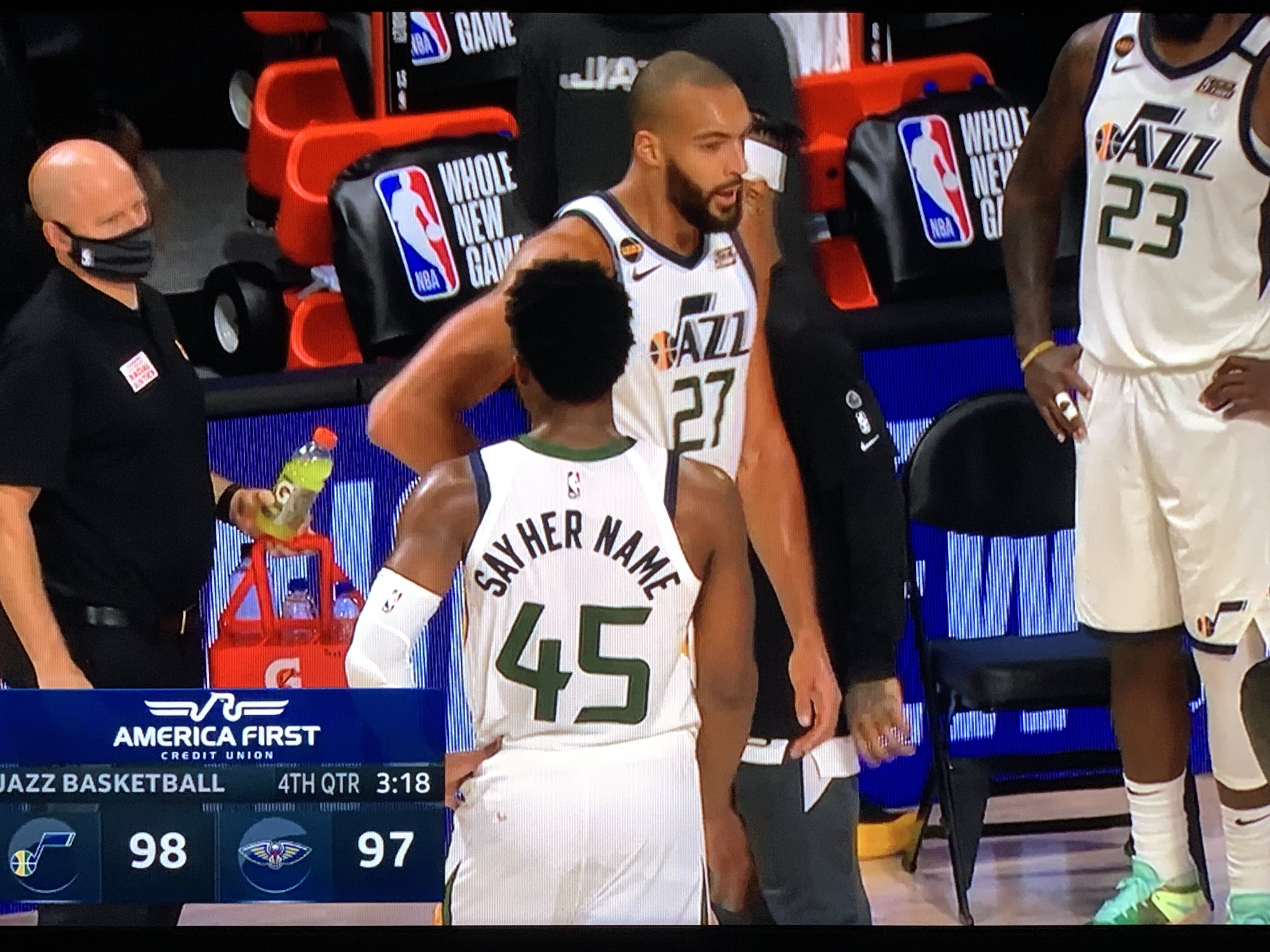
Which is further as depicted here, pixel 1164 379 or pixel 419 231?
pixel 419 231

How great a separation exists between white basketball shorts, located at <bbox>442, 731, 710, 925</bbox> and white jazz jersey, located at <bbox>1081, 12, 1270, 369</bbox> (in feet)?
3.62

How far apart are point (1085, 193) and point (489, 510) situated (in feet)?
3.99

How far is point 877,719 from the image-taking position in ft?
11.2

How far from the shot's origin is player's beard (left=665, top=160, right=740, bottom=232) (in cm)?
336

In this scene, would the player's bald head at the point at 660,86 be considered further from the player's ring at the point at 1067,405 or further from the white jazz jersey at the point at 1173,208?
the player's ring at the point at 1067,405

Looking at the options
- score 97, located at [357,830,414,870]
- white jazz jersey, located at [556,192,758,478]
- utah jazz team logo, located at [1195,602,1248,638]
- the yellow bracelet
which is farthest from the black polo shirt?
utah jazz team logo, located at [1195,602,1248,638]

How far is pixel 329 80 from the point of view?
11.4 ft

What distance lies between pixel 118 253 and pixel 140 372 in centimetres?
22

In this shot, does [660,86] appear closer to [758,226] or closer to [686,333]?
[758,226]

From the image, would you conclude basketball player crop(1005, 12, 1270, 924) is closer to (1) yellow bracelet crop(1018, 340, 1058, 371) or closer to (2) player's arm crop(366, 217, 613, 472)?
(1) yellow bracelet crop(1018, 340, 1058, 371)

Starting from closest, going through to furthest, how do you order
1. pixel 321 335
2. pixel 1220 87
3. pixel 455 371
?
pixel 1220 87 < pixel 455 371 < pixel 321 335

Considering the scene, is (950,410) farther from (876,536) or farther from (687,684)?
(687,684)

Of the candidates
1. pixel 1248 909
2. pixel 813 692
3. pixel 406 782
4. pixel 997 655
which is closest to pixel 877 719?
pixel 813 692

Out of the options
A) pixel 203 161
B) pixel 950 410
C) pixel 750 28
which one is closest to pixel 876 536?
pixel 950 410
